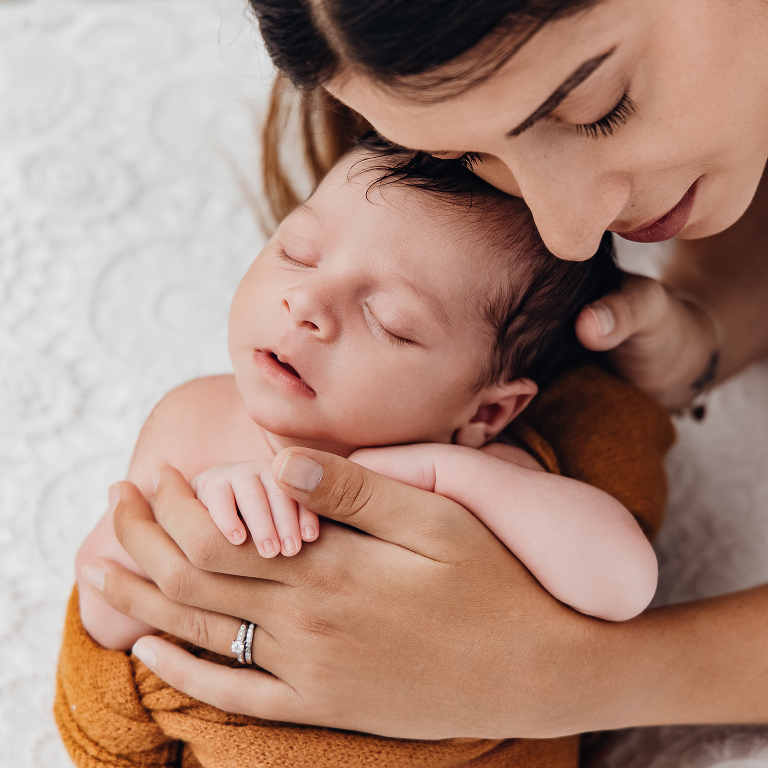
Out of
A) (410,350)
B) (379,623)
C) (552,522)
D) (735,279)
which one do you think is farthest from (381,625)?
(735,279)

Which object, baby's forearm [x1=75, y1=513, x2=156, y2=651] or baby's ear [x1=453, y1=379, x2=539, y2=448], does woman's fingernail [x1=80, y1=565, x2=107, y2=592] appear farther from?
baby's ear [x1=453, y1=379, x2=539, y2=448]

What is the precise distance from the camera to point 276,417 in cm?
100

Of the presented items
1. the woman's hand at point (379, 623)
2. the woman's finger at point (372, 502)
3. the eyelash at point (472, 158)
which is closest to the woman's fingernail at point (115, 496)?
the woman's hand at point (379, 623)

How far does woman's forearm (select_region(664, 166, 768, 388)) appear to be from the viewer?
5.12ft

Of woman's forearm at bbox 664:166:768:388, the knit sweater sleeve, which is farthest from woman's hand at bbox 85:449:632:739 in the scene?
woman's forearm at bbox 664:166:768:388

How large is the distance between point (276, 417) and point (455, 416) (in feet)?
0.85

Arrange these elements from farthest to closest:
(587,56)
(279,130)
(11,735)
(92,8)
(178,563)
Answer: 1. (92,8)
2. (279,130)
3. (11,735)
4. (178,563)
5. (587,56)

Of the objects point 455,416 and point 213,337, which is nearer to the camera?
point 455,416

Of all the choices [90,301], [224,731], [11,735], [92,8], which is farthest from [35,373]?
[92,8]

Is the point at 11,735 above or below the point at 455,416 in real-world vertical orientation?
below

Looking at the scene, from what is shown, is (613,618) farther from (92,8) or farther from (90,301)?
(92,8)

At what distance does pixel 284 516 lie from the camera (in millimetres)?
856

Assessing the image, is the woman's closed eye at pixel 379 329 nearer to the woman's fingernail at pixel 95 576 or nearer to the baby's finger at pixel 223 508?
the baby's finger at pixel 223 508

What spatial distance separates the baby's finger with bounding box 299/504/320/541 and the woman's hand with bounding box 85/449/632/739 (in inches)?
0.9
